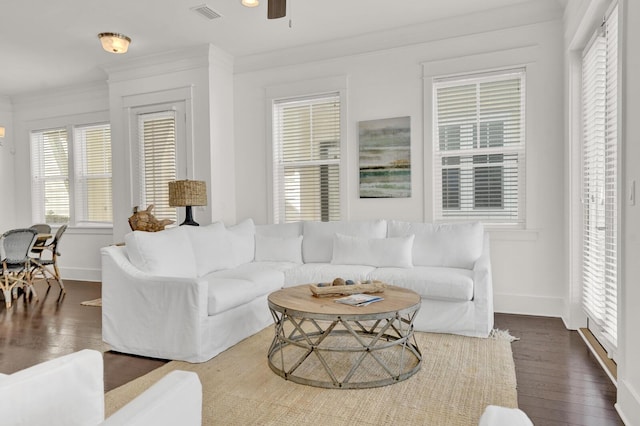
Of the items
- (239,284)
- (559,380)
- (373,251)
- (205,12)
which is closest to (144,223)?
(239,284)

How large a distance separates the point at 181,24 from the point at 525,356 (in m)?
4.38

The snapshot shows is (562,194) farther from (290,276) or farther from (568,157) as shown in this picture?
(290,276)

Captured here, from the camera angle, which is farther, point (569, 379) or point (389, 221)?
point (389, 221)

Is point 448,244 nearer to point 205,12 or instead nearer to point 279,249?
point 279,249

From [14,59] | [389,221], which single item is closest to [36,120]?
[14,59]

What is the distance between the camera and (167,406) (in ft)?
2.96

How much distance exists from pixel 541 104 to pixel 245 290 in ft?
10.7

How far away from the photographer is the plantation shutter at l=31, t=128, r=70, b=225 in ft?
22.4

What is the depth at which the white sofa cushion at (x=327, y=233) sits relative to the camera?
175 inches

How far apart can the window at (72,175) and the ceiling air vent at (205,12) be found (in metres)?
3.05

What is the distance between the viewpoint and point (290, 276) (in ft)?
13.6

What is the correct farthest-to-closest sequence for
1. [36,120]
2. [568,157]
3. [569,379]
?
[36,120] < [568,157] < [569,379]

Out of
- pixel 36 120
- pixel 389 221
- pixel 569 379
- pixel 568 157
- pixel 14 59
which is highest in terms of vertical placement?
pixel 14 59

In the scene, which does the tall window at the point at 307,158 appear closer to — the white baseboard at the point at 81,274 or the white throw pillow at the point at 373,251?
the white throw pillow at the point at 373,251
